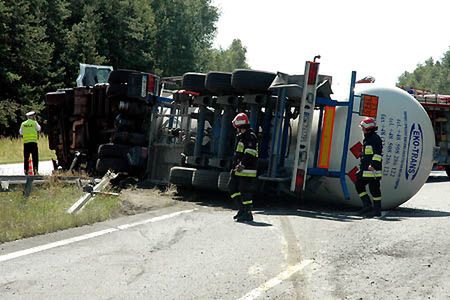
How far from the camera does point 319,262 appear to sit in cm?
638

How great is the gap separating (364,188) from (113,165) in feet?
15.3

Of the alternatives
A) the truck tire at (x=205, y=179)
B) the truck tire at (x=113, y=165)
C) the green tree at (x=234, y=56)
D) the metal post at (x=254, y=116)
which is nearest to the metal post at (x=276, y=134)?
the metal post at (x=254, y=116)

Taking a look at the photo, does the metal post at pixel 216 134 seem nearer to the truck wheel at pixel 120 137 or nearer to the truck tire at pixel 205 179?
the truck tire at pixel 205 179

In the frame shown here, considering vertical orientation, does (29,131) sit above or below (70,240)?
above

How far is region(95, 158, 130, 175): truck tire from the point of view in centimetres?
1240

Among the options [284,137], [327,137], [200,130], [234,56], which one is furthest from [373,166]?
[234,56]

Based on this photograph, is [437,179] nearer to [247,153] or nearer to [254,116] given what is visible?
[254,116]

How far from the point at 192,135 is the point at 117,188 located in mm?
1641

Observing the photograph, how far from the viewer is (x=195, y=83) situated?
38.2 feet

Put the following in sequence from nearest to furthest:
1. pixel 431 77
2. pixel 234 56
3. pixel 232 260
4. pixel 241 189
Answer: pixel 232 260 → pixel 241 189 → pixel 234 56 → pixel 431 77

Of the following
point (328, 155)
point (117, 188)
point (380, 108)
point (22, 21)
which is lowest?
point (117, 188)

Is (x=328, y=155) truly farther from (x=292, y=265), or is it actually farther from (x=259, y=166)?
(x=292, y=265)

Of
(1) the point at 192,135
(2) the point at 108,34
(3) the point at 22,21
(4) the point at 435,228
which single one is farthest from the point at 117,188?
(2) the point at 108,34

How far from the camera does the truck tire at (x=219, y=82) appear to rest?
11.0 m
